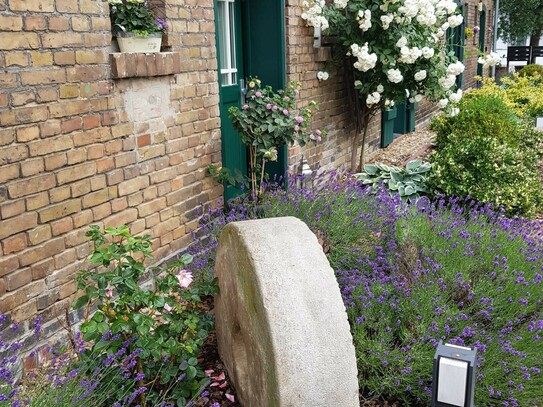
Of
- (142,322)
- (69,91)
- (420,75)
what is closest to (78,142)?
(69,91)

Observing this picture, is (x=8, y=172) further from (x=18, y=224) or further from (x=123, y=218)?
(x=123, y=218)

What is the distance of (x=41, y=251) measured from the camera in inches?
134

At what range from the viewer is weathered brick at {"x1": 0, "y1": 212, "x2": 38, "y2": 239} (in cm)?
314

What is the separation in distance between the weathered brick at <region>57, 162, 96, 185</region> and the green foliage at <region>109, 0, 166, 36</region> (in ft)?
3.17

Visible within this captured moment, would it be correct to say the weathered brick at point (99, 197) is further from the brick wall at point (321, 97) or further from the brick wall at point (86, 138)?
the brick wall at point (321, 97)

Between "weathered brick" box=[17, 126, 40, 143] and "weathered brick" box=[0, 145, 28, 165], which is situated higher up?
"weathered brick" box=[17, 126, 40, 143]

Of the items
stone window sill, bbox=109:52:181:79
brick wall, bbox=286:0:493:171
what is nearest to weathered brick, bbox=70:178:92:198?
stone window sill, bbox=109:52:181:79

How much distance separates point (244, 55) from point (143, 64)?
7.73 feet

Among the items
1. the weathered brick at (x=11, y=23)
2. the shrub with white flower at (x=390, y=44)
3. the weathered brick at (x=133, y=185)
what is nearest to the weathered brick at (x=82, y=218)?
the weathered brick at (x=133, y=185)

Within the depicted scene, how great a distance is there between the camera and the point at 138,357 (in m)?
2.82

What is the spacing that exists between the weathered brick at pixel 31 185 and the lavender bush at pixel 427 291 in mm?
1182

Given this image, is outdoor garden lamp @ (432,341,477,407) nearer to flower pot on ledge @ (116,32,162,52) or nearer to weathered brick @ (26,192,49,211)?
→ weathered brick @ (26,192,49,211)

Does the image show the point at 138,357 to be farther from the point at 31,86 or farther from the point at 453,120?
the point at 453,120

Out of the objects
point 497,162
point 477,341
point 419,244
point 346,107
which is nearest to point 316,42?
point 346,107
